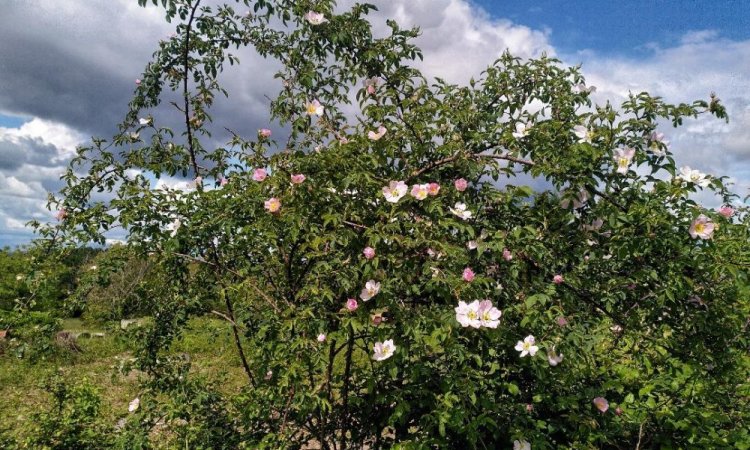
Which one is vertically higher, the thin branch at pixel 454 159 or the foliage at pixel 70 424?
the thin branch at pixel 454 159

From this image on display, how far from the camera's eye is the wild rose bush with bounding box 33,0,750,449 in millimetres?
1969

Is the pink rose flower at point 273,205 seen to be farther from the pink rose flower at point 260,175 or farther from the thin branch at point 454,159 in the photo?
the thin branch at point 454,159

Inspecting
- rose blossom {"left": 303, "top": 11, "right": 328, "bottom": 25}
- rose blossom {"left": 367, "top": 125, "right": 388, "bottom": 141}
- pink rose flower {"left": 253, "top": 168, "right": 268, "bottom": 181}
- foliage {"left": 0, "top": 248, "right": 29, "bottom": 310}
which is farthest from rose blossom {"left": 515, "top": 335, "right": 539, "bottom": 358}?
foliage {"left": 0, "top": 248, "right": 29, "bottom": 310}

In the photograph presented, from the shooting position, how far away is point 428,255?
199cm

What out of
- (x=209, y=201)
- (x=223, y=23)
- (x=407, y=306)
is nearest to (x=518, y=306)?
(x=407, y=306)

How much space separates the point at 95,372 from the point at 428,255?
5.21 m

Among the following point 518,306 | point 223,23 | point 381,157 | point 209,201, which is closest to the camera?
point 518,306

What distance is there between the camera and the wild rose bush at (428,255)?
6.46 ft

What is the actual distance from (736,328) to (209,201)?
2.34m

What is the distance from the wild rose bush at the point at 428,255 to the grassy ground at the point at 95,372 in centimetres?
98

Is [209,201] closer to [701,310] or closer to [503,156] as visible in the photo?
[503,156]

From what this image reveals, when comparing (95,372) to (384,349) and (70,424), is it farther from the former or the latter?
(384,349)

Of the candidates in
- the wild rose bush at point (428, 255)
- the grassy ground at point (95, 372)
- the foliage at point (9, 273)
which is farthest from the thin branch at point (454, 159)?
the foliage at point (9, 273)

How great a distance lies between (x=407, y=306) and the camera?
2.06m
